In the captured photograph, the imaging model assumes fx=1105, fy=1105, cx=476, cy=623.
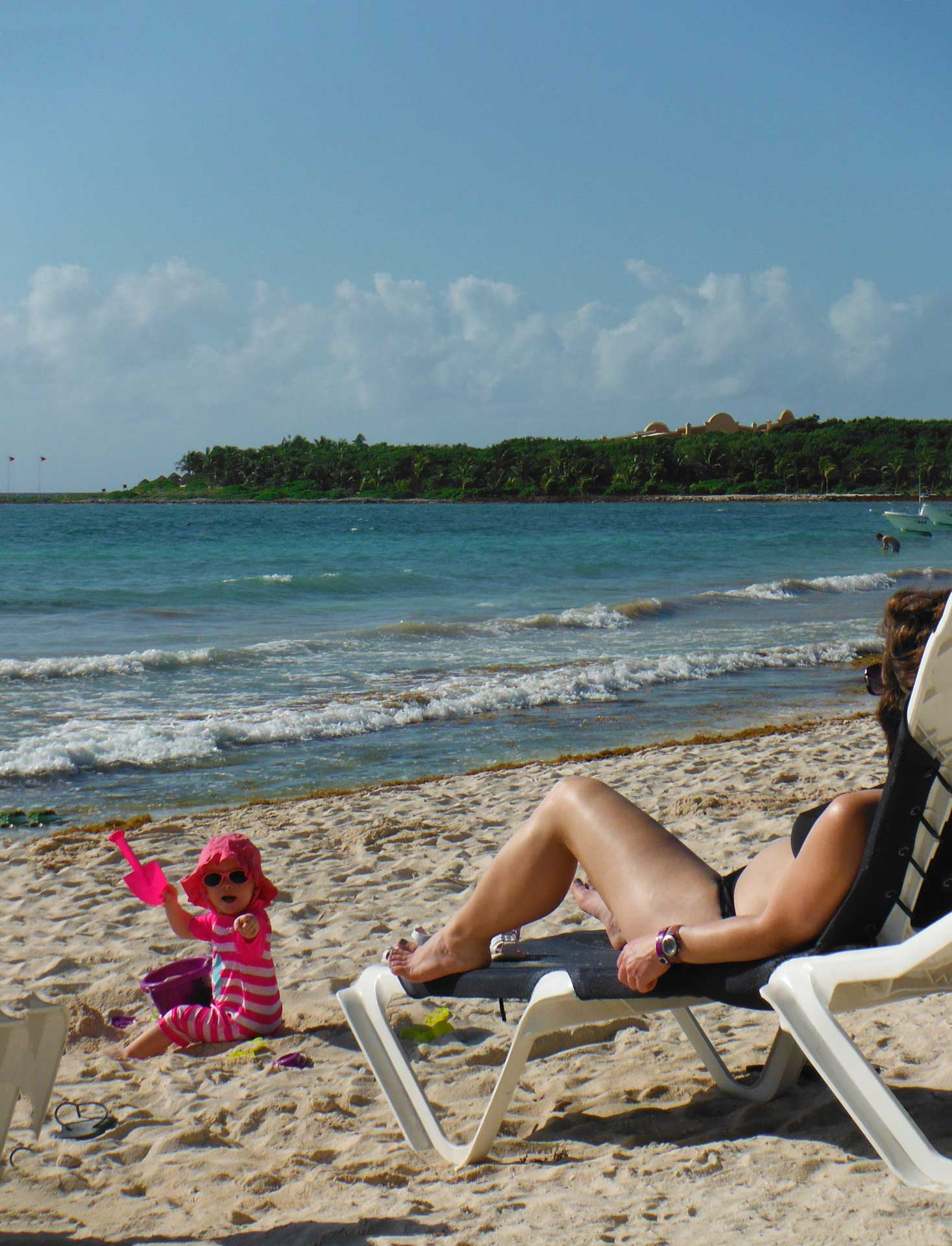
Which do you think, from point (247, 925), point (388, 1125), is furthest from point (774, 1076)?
point (247, 925)

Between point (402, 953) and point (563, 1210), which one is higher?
point (402, 953)

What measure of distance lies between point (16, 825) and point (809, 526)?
55.4 meters

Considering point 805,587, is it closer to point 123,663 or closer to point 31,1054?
point 123,663

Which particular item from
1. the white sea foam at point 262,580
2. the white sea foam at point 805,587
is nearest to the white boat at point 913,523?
the white sea foam at point 805,587

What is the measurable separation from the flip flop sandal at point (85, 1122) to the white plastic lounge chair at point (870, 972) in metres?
0.99

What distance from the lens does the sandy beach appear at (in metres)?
2.33

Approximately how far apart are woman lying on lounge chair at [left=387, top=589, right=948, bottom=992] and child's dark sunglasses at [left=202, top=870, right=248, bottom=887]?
82 centimetres

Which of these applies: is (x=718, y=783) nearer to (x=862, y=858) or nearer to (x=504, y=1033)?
(x=504, y=1033)

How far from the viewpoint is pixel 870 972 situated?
2.29 meters

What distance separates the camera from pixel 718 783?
7.21m

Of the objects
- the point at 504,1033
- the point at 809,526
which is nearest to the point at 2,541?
the point at 809,526

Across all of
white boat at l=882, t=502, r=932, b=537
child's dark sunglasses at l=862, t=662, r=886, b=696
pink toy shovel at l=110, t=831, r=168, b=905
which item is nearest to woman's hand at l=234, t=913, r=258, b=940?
pink toy shovel at l=110, t=831, r=168, b=905

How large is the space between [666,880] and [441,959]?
0.72m

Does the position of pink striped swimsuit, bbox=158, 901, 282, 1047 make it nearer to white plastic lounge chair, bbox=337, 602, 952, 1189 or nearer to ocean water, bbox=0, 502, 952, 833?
white plastic lounge chair, bbox=337, 602, 952, 1189
